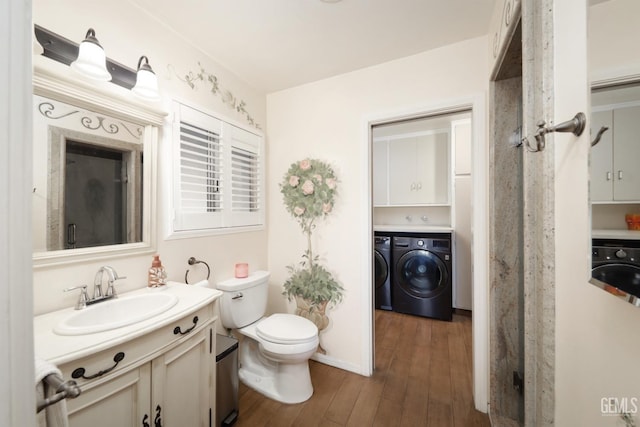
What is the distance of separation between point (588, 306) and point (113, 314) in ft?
5.81

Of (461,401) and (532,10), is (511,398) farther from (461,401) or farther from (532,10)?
(532,10)

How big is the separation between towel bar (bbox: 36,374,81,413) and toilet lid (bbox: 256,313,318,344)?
3.93 feet

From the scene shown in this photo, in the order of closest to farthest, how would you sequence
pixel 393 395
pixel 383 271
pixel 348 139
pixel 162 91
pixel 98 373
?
1. pixel 98 373
2. pixel 162 91
3. pixel 393 395
4. pixel 348 139
5. pixel 383 271

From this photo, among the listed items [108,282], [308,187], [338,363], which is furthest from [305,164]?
[338,363]

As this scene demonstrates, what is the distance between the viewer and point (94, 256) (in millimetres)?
1183

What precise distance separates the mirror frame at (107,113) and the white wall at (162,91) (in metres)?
0.04

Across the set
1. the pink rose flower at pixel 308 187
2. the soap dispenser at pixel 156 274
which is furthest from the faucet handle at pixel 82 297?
the pink rose flower at pixel 308 187

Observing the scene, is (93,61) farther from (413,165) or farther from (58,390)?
(413,165)

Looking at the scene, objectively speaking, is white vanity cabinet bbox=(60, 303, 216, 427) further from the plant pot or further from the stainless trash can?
the plant pot

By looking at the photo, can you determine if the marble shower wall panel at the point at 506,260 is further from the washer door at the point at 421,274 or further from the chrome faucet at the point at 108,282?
the chrome faucet at the point at 108,282

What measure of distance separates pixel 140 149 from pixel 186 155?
0.27 m

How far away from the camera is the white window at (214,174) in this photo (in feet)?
5.21

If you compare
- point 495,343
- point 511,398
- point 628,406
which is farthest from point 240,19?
point 511,398

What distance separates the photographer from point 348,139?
2.03m
